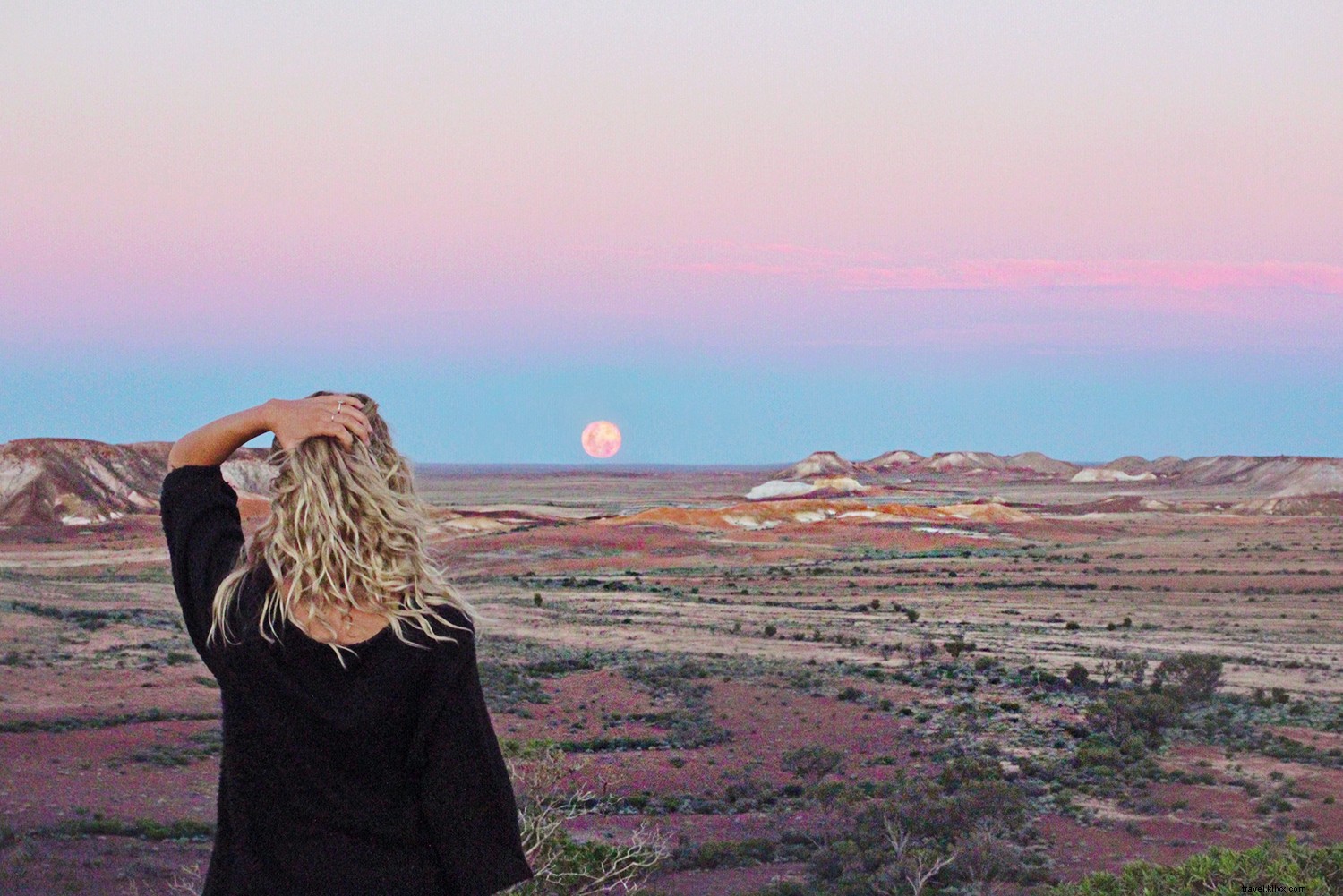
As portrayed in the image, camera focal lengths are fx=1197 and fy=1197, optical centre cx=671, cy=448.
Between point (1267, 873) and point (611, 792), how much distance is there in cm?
783

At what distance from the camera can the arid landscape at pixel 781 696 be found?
404 inches

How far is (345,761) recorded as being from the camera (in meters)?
1.61

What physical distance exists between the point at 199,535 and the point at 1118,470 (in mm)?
104135

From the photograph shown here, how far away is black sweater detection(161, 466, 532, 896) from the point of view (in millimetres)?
1568

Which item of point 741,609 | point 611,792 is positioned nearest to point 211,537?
point 611,792

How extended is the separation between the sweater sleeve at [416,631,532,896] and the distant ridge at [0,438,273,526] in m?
39.0

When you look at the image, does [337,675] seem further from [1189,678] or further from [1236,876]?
[1189,678]

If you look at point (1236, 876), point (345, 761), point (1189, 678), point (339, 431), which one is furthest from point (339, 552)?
point (1189, 678)

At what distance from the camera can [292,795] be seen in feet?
5.35

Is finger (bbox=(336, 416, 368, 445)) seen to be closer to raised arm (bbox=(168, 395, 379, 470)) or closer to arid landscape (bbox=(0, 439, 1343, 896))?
raised arm (bbox=(168, 395, 379, 470))

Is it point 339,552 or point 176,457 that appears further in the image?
point 176,457

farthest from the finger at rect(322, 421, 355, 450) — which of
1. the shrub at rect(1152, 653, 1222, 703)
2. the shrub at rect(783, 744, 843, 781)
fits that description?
the shrub at rect(1152, 653, 1222, 703)

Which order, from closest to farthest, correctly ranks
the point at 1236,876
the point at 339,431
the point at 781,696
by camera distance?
the point at 339,431 → the point at 1236,876 → the point at 781,696

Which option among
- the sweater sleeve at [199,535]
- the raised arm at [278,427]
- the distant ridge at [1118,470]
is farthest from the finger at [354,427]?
the distant ridge at [1118,470]
